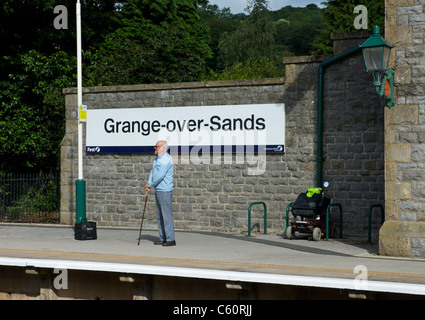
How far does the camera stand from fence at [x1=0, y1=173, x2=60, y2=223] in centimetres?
1953

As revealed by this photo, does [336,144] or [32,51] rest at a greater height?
[32,51]

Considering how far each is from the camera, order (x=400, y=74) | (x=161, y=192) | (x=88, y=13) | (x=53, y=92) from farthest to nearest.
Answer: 1. (x=88, y=13)
2. (x=53, y=92)
3. (x=161, y=192)
4. (x=400, y=74)

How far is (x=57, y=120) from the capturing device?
86.1 ft

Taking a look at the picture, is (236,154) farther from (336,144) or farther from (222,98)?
(336,144)

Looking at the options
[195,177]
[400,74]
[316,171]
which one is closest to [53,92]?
[195,177]

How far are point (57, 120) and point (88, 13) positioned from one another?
659 cm

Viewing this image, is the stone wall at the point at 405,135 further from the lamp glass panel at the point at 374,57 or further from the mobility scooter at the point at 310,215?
the mobility scooter at the point at 310,215

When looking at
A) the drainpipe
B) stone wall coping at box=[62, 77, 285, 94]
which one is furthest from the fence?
the drainpipe

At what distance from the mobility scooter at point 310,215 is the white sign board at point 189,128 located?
173 centimetres

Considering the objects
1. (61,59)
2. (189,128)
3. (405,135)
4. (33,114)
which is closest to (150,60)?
(61,59)

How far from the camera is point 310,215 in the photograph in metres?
14.1

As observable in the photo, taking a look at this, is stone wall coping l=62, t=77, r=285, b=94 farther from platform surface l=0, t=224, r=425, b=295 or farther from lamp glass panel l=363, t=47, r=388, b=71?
lamp glass panel l=363, t=47, r=388, b=71

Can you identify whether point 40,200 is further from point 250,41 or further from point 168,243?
point 250,41

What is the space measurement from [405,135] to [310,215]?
3177 millimetres
